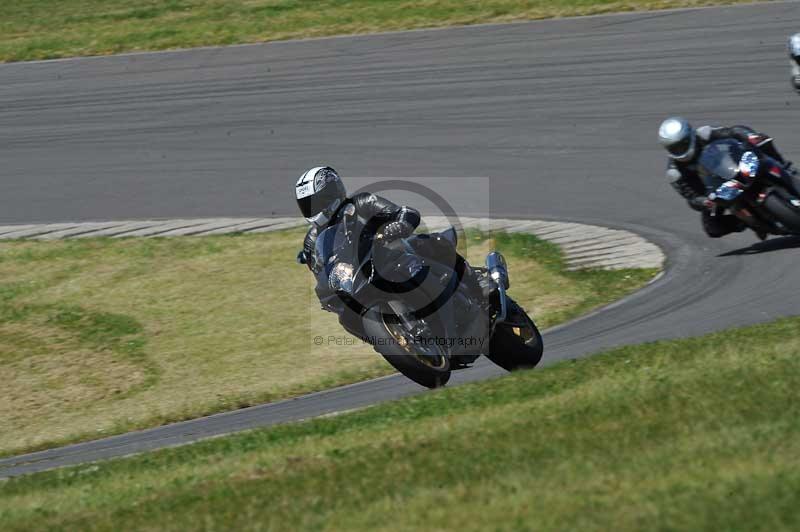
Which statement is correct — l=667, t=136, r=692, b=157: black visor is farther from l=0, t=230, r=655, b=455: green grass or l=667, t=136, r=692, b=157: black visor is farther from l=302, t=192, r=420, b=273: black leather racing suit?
l=302, t=192, r=420, b=273: black leather racing suit

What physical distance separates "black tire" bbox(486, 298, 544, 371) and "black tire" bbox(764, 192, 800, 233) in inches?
130

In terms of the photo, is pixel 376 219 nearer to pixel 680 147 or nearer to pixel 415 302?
pixel 415 302

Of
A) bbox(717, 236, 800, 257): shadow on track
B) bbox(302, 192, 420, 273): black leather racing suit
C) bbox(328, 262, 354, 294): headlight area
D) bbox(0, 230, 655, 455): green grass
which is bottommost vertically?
bbox(0, 230, 655, 455): green grass

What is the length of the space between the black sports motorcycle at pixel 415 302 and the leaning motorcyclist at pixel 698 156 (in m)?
3.44

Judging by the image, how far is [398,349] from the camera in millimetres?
8211

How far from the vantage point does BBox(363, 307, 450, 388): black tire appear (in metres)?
8.22

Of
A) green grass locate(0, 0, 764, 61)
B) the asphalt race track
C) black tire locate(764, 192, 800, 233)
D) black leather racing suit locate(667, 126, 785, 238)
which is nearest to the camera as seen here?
black tire locate(764, 192, 800, 233)

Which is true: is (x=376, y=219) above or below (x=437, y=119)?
above

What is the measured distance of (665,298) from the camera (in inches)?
439

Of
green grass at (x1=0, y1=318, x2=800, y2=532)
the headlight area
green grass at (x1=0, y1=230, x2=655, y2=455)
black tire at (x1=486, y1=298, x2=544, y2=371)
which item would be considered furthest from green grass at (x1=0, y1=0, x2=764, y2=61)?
green grass at (x1=0, y1=318, x2=800, y2=532)

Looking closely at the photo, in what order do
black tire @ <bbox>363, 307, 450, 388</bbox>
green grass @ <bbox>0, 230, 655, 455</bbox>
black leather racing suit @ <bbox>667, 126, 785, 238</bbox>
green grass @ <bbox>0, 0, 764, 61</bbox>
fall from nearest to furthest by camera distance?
black tire @ <bbox>363, 307, 450, 388</bbox>, green grass @ <bbox>0, 230, 655, 455</bbox>, black leather racing suit @ <bbox>667, 126, 785, 238</bbox>, green grass @ <bbox>0, 0, 764, 61</bbox>

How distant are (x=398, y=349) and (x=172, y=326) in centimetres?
519

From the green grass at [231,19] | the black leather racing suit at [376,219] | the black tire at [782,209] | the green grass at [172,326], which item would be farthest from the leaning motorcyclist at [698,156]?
the green grass at [231,19]

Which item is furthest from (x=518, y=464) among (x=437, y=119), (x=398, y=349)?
(x=437, y=119)
